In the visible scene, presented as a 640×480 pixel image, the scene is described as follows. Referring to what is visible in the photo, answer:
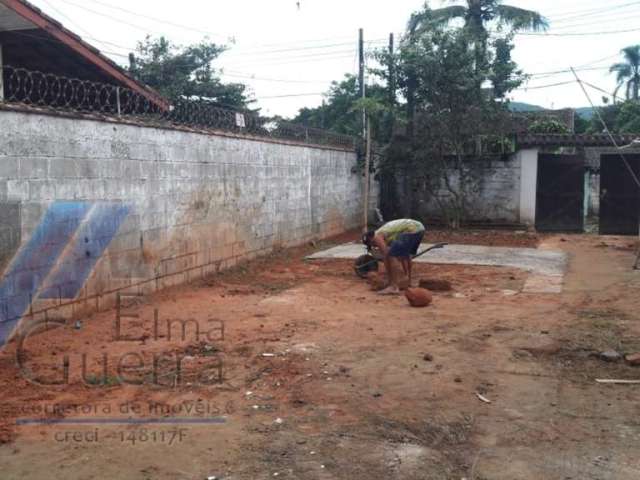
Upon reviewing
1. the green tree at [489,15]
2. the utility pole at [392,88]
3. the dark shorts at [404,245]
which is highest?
the green tree at [489,15]

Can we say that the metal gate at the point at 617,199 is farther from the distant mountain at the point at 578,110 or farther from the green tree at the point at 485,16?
the distant mountain at the point at 578,110

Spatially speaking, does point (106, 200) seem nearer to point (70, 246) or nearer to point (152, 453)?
point (70, 246)

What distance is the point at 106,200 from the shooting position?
265 inches

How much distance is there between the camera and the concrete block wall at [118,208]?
560 centimetres

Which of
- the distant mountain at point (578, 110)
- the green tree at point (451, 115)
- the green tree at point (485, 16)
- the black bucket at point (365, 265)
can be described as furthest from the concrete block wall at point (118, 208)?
the distant mountain at point (578, 110)

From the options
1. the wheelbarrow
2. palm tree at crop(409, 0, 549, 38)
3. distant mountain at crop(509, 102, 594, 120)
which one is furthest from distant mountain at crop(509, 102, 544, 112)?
the wheelbarrow

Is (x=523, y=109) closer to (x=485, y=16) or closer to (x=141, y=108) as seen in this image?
(x=485, y=16)

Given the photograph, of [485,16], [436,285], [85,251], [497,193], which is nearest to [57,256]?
[85,251]

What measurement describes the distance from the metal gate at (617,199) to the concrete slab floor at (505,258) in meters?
4.12

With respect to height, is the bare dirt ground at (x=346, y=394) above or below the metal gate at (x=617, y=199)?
below

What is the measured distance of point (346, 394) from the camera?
4.33m

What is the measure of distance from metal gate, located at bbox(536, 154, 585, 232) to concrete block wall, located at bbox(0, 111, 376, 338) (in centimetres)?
779

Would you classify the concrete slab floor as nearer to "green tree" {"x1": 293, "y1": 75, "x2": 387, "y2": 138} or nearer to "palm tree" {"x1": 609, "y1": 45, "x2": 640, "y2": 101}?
"green tree" {"x1": 293, "y1": 75, "x2": 387, "y2": 138}

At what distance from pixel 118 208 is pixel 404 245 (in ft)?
11.4
